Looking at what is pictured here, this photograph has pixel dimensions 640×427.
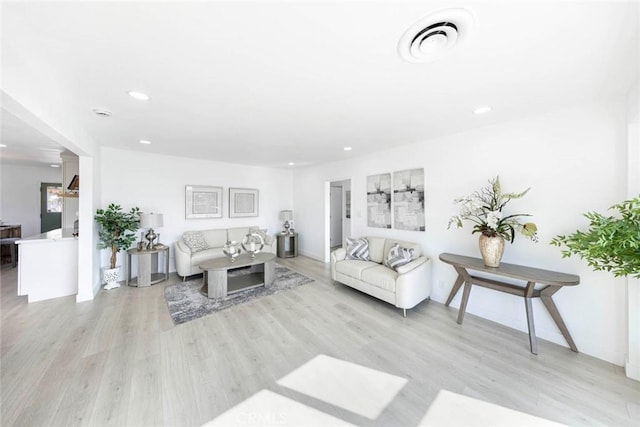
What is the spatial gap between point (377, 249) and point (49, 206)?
28.2ft

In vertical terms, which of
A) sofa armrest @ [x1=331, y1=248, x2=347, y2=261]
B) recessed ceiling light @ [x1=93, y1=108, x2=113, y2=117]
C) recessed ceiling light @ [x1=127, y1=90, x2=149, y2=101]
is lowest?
sofa armrest @ [x1=331, y1=248, x2=347, y2=261]

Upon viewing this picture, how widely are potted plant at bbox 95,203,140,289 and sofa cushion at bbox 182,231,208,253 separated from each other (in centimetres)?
77

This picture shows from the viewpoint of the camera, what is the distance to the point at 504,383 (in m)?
1.72

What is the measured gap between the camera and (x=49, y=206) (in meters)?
6.00

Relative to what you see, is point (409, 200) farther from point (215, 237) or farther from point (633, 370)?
point (215, 237)

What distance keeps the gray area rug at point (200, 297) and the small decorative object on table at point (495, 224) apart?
Answer: 8.78 ft

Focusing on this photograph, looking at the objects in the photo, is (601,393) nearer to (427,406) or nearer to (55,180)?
(427,406)

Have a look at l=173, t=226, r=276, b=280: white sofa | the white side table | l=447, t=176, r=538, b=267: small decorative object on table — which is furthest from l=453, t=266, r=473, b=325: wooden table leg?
the white side table

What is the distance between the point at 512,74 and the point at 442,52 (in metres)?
0.71

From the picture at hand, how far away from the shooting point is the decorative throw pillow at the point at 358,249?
3676 mm

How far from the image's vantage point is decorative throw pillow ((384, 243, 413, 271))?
2.99 metres

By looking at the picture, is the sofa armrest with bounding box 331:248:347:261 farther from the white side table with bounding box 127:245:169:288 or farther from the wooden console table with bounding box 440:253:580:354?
the white side table with bounding box 127:245:169:288

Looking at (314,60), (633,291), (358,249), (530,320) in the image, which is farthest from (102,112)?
(633,291)

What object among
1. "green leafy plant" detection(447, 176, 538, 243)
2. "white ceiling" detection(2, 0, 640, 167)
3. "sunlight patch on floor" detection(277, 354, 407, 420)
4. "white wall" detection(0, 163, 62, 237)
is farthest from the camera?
"white wall" detection(0, 163, 62, 237)
